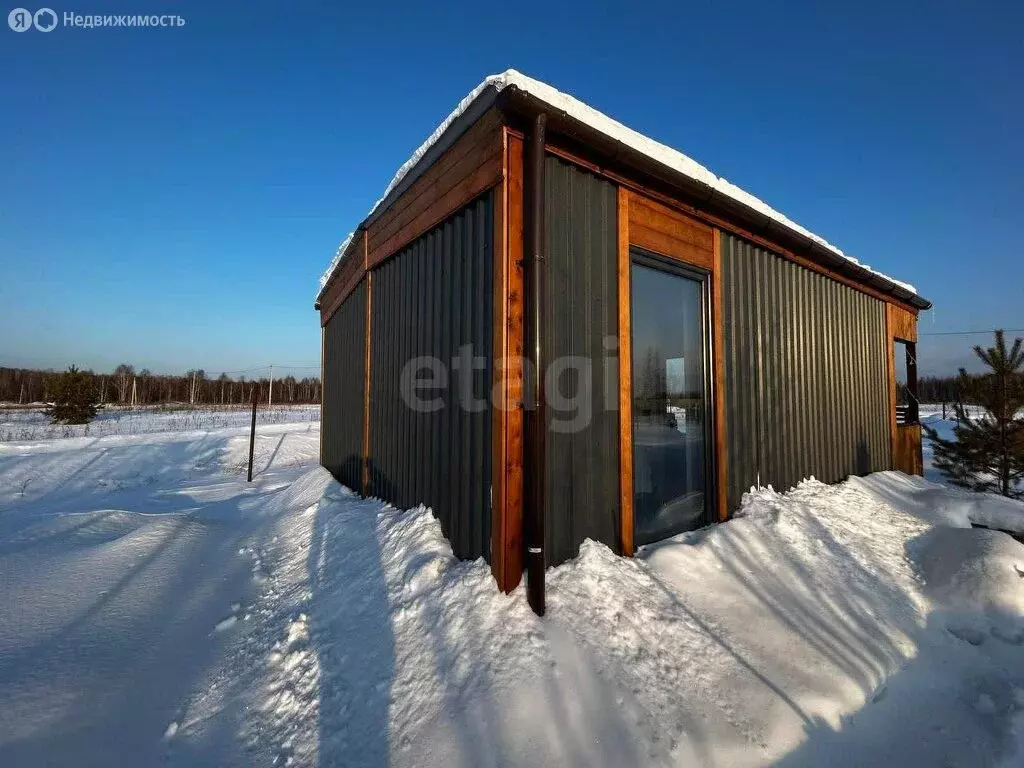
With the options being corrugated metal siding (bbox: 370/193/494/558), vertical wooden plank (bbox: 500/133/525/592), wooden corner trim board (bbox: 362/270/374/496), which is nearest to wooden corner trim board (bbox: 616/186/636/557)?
vertical wooden plank (bbox: 500/133/525/592)

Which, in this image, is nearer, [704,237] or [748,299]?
[704,237]

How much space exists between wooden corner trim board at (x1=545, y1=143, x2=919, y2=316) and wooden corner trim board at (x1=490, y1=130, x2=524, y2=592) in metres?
0.52

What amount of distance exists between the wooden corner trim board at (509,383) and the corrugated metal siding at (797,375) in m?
2.82

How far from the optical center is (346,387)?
7.23 meters

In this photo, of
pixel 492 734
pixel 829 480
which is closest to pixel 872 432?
pixel 829 480

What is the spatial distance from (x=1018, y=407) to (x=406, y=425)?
9.20 metres

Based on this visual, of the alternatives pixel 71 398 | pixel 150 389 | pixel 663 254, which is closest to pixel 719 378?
pixel 663 254

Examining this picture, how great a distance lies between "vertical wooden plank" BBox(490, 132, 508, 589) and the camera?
2801 millimetres

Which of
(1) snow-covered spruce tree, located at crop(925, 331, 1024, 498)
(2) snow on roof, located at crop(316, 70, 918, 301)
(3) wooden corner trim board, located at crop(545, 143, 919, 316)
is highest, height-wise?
(2) snow on roof, located at crop(316, 70, 918, 301)

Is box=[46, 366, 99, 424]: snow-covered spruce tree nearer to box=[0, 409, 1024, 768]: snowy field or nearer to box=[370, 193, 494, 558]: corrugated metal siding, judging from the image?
box=[0, 409, 1024, 768]: snowy field

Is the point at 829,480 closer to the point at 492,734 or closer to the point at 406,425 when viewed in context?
the point at 406,425

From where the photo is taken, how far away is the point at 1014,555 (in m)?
3.47

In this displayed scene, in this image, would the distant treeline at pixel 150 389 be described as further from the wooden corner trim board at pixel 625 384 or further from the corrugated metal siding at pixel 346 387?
the wooden corner trim board at pixel 625 384

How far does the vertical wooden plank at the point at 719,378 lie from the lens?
4402mm
